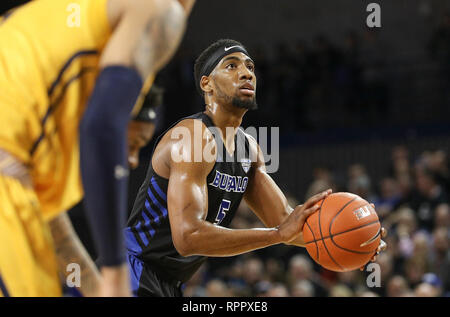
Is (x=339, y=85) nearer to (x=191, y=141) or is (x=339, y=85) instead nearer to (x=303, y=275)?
(x=303, y=275)

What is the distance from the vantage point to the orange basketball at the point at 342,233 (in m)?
3.25

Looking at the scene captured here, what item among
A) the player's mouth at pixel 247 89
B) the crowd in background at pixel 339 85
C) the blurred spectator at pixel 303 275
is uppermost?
the player's mouth at pixel 247 89

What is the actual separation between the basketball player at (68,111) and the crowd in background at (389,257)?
5395 millimetres

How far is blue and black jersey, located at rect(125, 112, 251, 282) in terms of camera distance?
12.0 ft

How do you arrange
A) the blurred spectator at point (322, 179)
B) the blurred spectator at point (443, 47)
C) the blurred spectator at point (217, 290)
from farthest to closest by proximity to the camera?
1. the blurred spectator at point (443, 47)
2. the blurred spectator at point (322, 179)
3. the blurred spectator at point (217, 290)

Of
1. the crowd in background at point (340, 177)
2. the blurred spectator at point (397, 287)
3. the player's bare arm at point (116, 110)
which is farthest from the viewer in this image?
the crowd in background at point (340, 177)

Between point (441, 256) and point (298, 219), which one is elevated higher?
point (298, 219)

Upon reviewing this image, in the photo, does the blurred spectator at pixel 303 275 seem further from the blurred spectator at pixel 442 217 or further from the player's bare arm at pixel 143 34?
the player's bare arm at pixel 143 34

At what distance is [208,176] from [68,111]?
1.97 meters

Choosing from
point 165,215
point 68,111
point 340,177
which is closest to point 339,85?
point 340,177

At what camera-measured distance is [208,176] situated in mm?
3564

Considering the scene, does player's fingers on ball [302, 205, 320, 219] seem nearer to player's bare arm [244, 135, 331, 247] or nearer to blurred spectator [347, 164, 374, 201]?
player's bare arm [244, 135, 331, 247]

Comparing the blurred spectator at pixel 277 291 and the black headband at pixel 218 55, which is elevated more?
the black headband at pixel 218 55

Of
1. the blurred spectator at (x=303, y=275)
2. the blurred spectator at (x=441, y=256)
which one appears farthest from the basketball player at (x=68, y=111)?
the blurred spectator at (x=441, y=256)
